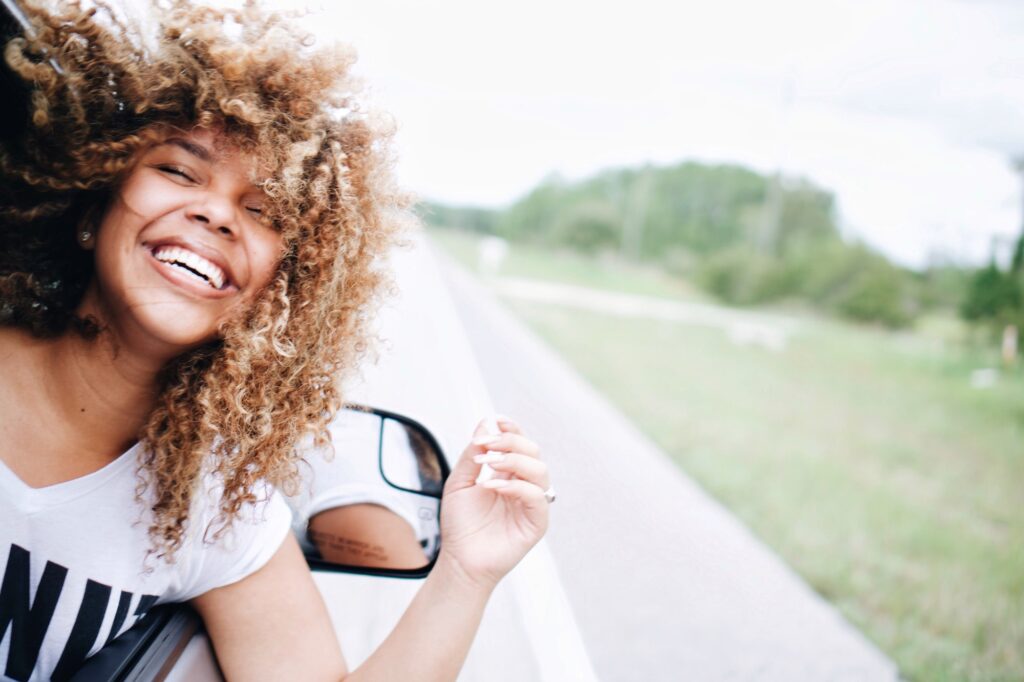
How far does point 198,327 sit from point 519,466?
0.66 meters

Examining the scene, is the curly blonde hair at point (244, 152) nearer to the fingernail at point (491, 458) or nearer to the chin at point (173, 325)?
the chin at point (173, 325)

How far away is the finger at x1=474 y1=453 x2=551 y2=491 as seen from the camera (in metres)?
1.48

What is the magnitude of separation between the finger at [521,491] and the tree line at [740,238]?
0.73m

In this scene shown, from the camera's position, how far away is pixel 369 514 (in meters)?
1.71

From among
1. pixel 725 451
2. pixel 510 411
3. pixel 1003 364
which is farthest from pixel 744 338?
pixel 510 411

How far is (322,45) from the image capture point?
1568 mm

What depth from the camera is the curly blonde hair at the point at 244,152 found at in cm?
143

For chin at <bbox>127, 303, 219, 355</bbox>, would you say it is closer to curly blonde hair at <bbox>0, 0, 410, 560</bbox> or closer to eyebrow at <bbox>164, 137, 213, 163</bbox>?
curly blonde hair at <bbox>0, 0, 410, 560</bbox>

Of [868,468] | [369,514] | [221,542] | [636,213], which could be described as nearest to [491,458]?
[369,514]

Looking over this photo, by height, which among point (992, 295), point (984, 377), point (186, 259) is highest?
point (992, 295)

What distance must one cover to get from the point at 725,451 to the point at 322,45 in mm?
6984

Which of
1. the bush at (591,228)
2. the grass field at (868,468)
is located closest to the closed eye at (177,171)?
the grass field at (868,468)

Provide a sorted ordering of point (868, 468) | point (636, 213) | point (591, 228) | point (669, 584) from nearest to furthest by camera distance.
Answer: point (669, 584) → point (868, 468) → point (636, 213) → point (591, 228)

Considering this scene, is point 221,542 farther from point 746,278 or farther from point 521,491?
point 746,278
